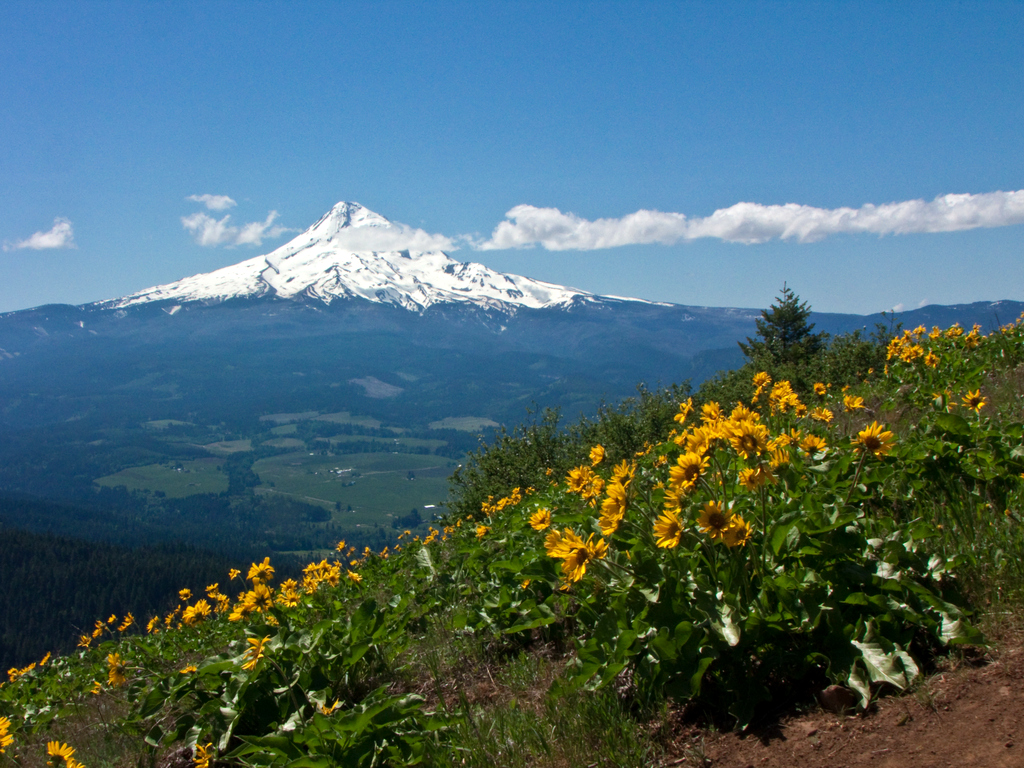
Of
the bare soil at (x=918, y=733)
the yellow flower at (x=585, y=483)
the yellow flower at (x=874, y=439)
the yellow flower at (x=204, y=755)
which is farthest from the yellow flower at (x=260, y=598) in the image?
the yellow flower at (x=874, y=439)

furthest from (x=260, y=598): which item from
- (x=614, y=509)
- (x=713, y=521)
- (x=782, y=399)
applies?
(x=782, y=399)

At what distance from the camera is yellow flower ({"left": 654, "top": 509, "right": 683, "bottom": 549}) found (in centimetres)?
269

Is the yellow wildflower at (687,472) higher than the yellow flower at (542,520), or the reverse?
the yellow wildflower at (687,472)

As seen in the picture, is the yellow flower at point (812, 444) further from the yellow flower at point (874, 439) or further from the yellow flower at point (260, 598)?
the yellow flower at point (260, 598)

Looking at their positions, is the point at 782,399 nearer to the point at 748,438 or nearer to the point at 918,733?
the point at 748,438

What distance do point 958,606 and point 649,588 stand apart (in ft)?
4.48

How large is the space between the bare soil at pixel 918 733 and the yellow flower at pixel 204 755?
2278 millimetres

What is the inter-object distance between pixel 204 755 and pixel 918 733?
10.6 ft

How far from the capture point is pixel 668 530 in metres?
2.73

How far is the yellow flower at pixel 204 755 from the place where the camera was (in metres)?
3.07

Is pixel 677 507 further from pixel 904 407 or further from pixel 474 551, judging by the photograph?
pixel 904 407

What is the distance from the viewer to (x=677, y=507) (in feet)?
9.91

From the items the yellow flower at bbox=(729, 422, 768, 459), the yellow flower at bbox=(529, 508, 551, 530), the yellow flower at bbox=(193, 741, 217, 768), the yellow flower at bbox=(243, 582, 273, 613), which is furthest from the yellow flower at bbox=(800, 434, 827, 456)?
the yellow flower at bbox=(243, 582, 273, 613)

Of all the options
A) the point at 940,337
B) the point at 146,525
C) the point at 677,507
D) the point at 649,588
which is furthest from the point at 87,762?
the point at 146,525
